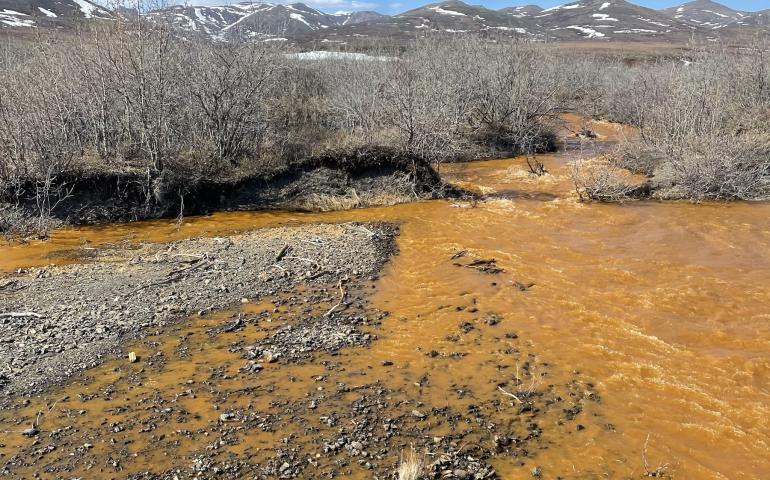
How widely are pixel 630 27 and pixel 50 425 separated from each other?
11400cm

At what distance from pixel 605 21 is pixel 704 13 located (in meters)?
59.9

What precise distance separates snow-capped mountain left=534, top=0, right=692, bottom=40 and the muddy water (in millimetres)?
80963

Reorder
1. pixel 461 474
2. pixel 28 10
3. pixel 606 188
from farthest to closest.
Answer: pixel 28 10, pixel 606 188, pixel 461 474

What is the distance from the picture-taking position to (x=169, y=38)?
48.2ft

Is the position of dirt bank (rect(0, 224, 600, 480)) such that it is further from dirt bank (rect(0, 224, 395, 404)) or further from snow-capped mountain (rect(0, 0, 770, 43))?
snow-capped mountain (rect(0, 0, 770, 43))

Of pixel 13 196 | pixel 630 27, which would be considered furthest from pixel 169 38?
pixel 630 27

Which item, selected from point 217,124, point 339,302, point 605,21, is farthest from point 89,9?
point 605,21

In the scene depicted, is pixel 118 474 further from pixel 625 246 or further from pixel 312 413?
pixel 625 246

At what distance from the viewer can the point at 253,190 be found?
1505 cm

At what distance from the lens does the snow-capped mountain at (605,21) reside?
93.1m

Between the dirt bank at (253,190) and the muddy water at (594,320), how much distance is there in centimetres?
77

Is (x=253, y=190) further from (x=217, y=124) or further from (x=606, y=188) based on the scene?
(x=606, y=188)

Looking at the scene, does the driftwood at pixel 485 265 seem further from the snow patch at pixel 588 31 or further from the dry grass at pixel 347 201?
the snow patch at pixel 588 31

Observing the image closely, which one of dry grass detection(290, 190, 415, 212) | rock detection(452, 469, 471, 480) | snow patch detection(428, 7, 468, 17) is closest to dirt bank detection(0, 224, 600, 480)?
rock detection(452, 469, 471, 480)
